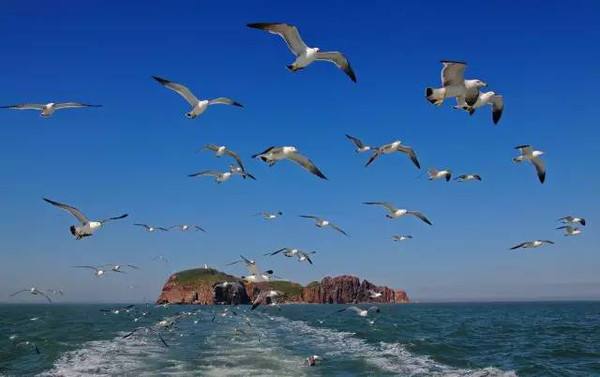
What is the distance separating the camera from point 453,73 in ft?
45.0

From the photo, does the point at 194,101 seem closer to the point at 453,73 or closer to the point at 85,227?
the point at 85,227

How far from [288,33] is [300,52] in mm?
725

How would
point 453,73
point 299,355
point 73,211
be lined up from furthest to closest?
point 299,355 → point 73,211 → point 453,73

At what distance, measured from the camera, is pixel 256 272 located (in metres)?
26.0

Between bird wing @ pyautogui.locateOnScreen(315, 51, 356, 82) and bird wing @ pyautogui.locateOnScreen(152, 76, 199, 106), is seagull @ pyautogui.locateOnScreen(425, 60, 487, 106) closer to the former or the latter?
bird wing @ pyautogui.locateOnScreen(315, 51, 356, 82)

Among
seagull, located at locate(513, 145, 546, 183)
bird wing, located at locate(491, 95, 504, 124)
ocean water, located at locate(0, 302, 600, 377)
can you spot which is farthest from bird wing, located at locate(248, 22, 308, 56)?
ocean water, located at locate(0, 302, 600, 377)

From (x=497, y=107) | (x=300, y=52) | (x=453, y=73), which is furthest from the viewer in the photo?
(x=497, y=107)

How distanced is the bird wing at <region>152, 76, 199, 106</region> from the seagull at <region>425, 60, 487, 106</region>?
8.88 meters

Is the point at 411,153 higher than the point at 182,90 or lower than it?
lower

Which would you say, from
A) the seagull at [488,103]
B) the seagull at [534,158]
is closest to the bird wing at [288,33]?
the seagull at [488,103]

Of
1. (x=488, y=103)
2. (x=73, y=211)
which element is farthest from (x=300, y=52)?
(x=73, y=211)

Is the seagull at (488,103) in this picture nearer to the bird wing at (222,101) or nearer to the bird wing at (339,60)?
the bird wing at (339,60)

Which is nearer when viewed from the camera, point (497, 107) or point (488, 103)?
point (488, 103)

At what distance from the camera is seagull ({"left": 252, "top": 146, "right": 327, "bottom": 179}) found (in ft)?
55.7
